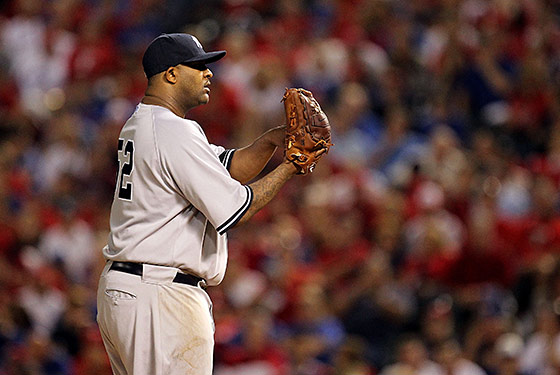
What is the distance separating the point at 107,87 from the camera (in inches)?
427

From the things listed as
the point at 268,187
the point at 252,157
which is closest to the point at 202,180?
the point at 268,187

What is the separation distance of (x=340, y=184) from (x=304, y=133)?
16.3 ft

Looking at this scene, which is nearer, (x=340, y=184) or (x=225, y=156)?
(x=225, y=156)

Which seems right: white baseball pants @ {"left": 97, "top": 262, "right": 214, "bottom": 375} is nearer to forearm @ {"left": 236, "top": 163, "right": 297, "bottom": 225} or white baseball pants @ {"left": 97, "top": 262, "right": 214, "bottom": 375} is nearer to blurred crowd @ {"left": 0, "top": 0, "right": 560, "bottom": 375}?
forearm @ {"left": 236, "top": 163, "right": 297, "bottom": 225}

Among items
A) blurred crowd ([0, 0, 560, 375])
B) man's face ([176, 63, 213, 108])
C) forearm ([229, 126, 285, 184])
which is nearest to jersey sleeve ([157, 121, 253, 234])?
man's face ([176, 63, 213, 108])

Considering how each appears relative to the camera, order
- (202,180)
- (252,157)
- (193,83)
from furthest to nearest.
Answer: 1. (252,157)
2. (193,83)
3. (202,180)

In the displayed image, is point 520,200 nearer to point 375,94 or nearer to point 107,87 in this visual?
point 375,94

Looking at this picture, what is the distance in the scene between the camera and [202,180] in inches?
155

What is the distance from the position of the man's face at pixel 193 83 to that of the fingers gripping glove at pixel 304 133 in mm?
370

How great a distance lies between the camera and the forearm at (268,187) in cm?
401

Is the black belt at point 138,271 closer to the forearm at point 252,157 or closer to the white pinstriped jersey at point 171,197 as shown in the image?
the white pinstriped jersey at point 171,197

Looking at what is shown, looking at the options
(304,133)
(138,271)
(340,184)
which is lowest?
(340,184)

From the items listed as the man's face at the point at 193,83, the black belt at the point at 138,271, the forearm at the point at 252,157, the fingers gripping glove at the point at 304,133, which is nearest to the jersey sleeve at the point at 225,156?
the forearm at the point at 252,157

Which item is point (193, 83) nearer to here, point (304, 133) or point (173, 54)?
point (173, 54)
